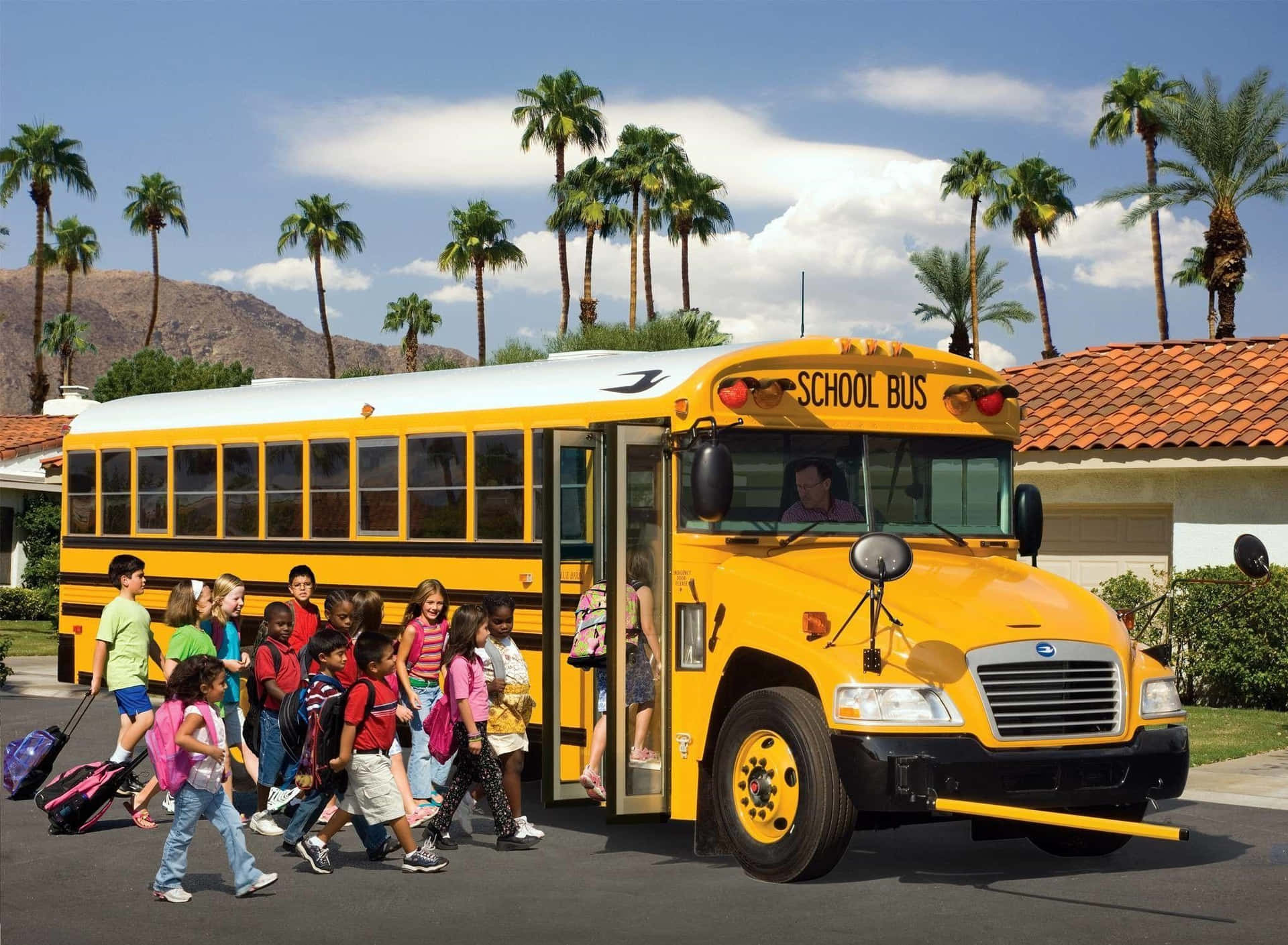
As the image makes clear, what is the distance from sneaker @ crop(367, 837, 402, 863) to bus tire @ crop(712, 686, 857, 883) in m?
1.74

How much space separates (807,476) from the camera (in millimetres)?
9086

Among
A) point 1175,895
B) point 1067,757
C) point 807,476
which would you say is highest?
point 807,476

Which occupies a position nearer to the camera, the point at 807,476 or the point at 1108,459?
the point at 807,476

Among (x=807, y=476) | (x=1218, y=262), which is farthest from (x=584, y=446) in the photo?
(x=1218, y=262)

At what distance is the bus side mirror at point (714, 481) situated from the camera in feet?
27.6

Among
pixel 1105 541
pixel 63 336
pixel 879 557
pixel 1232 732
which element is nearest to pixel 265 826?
pixel 879 557

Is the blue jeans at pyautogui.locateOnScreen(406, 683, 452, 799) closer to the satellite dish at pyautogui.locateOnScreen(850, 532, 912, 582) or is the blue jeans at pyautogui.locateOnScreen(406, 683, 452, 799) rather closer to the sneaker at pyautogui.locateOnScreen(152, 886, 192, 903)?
the sneaker at pyautogui.locateOnScreen(152, 886, 192, 903)

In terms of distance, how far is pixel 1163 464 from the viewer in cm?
1766

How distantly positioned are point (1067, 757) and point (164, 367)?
47.2m

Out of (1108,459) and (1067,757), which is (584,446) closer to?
(1067,757)

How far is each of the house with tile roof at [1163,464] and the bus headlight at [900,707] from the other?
10.3 metres

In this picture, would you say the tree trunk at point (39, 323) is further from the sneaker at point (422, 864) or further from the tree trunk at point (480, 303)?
the sneaker at point (422, 864)

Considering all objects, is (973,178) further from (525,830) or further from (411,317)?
(525,830)

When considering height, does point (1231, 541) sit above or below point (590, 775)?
above
